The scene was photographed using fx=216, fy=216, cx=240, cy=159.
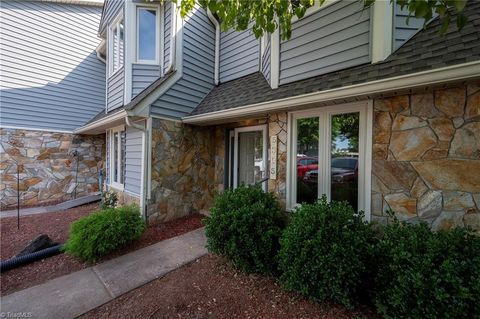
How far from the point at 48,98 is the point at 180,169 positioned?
6174 millimetres

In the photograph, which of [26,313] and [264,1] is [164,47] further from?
[26,313]

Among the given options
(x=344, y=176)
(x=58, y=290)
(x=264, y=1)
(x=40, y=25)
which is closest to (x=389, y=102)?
(x=344, y=176)

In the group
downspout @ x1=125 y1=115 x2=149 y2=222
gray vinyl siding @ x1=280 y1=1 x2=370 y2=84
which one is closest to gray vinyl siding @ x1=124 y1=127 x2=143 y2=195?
downspout @ x1=125 y1=115 x2=149 y2=222

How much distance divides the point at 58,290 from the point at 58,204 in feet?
19.1

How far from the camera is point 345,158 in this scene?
3.46 meters

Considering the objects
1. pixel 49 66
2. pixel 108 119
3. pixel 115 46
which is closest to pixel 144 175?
pixel 108 119

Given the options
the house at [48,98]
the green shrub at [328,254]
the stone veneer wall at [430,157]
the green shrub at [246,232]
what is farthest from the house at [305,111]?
the house at [48,98]

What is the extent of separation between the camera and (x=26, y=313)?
7.92 feet

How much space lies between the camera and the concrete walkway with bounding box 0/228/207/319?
249 centimetres

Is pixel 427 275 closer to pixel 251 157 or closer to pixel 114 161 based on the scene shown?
pixel 251 157

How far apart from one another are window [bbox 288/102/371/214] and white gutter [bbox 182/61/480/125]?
0.42 meters

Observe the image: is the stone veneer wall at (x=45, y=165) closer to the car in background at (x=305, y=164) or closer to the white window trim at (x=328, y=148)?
the white window trim at (x=328, y=148)

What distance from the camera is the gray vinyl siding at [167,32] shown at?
5359 mm

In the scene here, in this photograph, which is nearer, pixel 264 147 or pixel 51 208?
pixel 264 147
